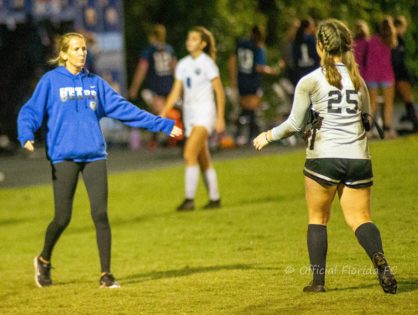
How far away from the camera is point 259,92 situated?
25.5 metres

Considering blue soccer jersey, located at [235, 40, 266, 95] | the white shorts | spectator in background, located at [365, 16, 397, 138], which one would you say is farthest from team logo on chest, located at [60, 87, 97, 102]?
blue soccer jersey, located at [235, 40, 266, 95]

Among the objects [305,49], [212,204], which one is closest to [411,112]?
[305,49]

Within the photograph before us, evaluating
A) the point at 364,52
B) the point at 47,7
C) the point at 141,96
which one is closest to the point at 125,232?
the point at 364,52

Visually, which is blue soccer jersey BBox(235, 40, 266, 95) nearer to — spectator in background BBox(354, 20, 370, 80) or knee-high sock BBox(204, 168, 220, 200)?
spectator in background BBox(354, 20, 370, 80)

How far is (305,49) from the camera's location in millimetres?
22969

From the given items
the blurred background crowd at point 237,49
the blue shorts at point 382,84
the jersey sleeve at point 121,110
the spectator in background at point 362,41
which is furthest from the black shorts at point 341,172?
the blue shorts at point 382,84

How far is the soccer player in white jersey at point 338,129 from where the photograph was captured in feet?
29.5

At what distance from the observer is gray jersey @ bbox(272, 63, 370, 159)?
8992 mm

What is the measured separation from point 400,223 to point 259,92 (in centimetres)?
1249

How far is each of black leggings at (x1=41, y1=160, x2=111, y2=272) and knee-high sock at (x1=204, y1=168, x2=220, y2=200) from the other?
544cm

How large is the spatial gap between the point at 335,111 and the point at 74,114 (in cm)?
253

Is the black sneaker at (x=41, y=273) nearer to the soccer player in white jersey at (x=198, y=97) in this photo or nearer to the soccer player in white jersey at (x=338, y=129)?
the soccer player in white jersey at (x=338, y=129)

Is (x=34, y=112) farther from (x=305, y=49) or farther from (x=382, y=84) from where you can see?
(x=382, y=84)

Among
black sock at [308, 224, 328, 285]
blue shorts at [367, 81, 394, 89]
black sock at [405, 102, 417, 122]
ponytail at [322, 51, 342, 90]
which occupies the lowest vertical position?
black sock at [405, 102, 417, 122]
